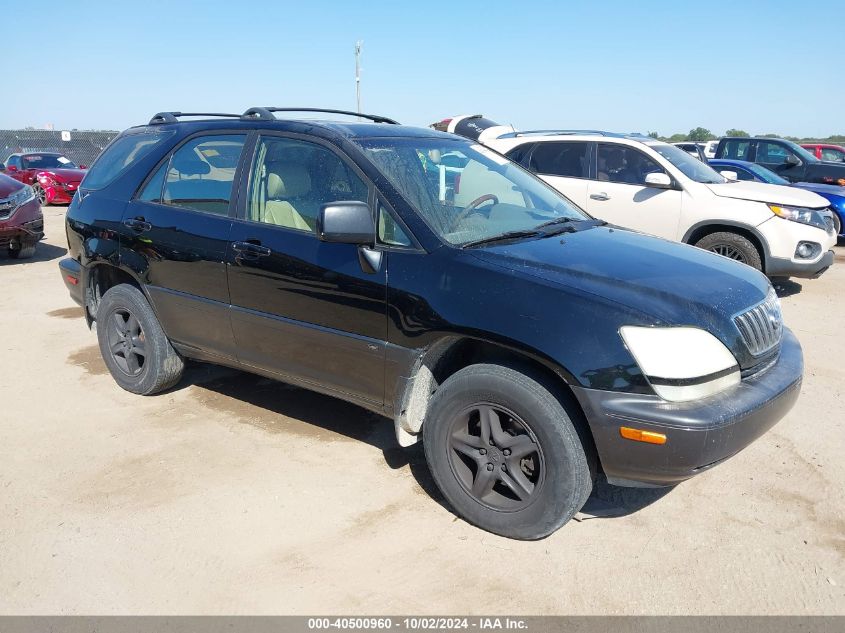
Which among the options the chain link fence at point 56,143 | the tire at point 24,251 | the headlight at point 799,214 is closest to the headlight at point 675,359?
the headlight at point 799,214

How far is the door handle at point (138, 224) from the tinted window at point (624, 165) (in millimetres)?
5580

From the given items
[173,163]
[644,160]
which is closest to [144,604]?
[173,163]

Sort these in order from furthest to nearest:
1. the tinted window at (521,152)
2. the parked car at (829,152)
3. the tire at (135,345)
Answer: the parked car at (829,152) → the tinted window at (521,152) → the tire at (135,345)

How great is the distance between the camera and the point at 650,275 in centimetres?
317

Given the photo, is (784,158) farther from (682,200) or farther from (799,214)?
(682,200)

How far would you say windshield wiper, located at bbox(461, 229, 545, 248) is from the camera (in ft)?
11.1

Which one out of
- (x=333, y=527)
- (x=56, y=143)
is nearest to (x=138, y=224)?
(x=333, y=527)

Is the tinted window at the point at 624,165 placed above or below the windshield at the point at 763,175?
above

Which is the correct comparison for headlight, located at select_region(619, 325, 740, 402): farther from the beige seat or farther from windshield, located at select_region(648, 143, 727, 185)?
windshield, located at select_region(648, 143, 727, 185)

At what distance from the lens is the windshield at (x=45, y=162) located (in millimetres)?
18156

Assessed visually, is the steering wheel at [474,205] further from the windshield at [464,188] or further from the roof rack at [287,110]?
the roof rack at [287,110]

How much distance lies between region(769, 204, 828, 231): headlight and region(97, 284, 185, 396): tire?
6.37 meters

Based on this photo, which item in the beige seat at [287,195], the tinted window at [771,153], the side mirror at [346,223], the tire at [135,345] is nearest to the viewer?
the side mirror at [346,223]

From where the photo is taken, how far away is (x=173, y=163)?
4.53 m
